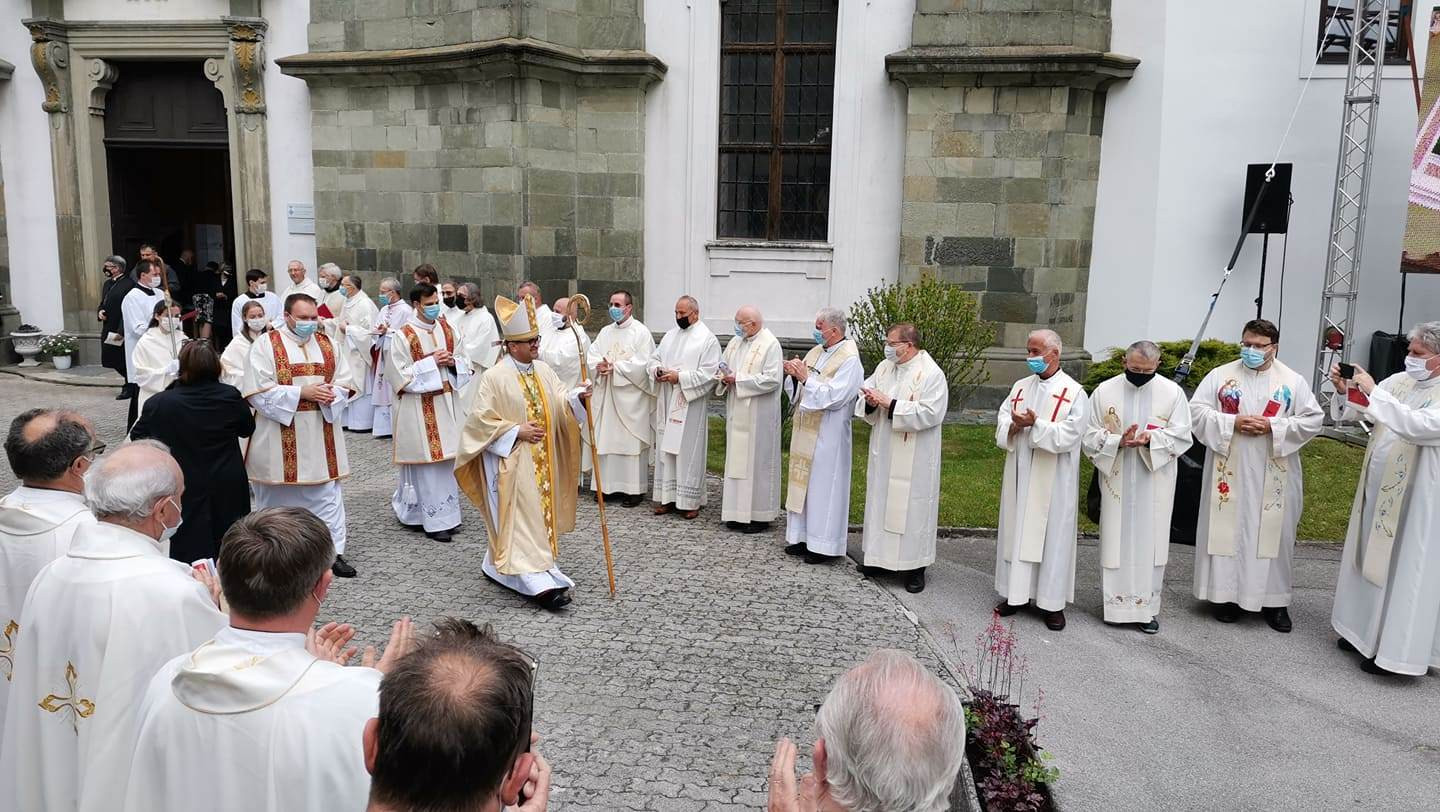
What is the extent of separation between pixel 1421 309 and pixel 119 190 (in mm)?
18489

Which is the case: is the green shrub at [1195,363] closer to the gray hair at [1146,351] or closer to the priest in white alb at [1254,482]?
the priest in white alb at [1254,482]

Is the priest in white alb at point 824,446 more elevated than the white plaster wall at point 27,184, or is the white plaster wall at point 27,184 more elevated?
the white plaster wall at point 27,184

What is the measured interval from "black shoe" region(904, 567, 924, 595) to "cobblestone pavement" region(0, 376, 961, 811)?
0.24 meters

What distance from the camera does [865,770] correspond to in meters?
1.98

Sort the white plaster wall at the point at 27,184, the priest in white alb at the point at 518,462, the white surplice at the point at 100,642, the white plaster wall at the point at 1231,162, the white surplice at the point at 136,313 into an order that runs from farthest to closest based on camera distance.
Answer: the white plaster wall at the point at 27,184 < the white plaster wall at the point at 1231,162 < the white surplice at the point at 136,313 < the priest in white alb at the point at 518,462 < the white surplice at the point at 100,642

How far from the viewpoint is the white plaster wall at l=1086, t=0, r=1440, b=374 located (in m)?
12.4

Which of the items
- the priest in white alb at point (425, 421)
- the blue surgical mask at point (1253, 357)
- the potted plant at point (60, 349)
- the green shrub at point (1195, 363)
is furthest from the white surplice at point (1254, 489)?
the potted plant at point (60, 349)

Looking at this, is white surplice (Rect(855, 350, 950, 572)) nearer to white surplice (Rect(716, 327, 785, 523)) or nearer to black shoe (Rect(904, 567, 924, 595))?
black shoe (Rect(904, 567, 924, 595))

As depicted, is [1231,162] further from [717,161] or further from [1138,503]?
[1138,503]

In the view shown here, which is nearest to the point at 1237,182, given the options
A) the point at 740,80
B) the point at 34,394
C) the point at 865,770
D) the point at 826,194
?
the point at 826,194

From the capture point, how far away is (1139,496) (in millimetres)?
6824

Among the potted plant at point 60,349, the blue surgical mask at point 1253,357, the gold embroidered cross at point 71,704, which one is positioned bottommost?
the potted plant at point 60,349

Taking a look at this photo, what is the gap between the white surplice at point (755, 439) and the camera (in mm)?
8914

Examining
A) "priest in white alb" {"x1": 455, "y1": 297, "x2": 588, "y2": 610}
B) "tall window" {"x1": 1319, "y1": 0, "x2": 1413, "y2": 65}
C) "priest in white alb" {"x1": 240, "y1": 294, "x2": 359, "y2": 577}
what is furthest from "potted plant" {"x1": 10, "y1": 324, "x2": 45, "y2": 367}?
"tall window" {"x1": 1319, "y1": 0, "x2": 1413, "y2": 65}
